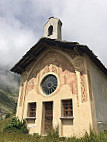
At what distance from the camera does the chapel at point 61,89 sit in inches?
329

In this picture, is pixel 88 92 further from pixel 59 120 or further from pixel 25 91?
pixel 25 91

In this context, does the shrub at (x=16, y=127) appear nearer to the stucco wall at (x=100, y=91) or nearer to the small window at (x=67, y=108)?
the small window at (x=67, y=108)

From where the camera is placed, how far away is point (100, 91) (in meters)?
10.7

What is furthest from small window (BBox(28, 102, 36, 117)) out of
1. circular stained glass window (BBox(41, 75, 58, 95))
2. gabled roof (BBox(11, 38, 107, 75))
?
gabled roof (BBox(11, 38, 107, 75))

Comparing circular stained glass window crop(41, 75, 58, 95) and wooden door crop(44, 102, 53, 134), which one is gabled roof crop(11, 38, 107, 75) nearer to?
circular stained glass window crop(41, 75, 58, 95)

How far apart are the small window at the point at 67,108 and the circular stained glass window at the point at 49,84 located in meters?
1.49

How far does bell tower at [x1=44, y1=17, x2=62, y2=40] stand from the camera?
13.5 metres

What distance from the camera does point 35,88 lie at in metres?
11.3

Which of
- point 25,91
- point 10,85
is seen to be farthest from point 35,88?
point 10,85

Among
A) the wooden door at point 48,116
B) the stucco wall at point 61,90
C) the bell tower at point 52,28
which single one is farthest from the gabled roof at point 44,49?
the wooden door at point 48,116

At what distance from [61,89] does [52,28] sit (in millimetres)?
7653

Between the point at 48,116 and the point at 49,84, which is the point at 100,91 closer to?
the point at 49,84

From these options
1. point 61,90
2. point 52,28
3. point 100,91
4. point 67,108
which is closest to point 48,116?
point 67,108

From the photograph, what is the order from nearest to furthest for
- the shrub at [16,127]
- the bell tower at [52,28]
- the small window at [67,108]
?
the small window at [67,108] → the shrub at [16,127] → the bell tower at [52,28]
